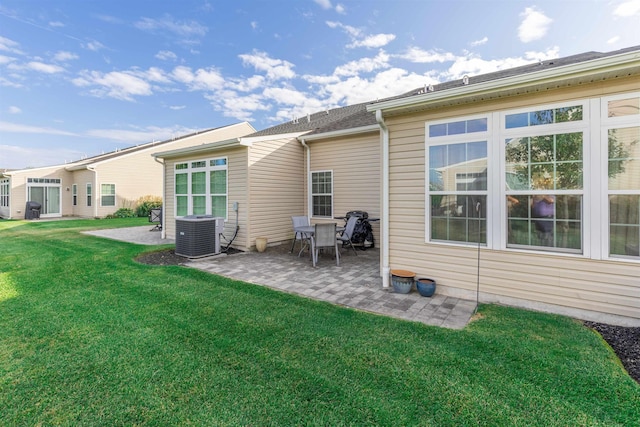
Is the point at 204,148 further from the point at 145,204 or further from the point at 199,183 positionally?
the point at 145,204

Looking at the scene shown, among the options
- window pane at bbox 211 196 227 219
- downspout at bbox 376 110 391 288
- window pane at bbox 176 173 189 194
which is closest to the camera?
downspout at bbox 376 110 391 288

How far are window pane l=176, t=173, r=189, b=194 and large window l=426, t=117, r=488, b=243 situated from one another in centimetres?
752

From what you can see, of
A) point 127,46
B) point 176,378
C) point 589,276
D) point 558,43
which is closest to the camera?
point 176,378

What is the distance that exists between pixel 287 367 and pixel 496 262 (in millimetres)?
3170

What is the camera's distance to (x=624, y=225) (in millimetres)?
3121

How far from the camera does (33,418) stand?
1778 millimetres

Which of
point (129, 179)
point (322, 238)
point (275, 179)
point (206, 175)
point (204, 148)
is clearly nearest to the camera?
point (322, 238)

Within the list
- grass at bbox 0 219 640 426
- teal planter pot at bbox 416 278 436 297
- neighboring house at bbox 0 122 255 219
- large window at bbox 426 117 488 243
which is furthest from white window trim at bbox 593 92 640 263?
neighboring house at bbox 0 122 255 219

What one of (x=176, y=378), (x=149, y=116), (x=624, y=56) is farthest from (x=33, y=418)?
(x=149, y=116)

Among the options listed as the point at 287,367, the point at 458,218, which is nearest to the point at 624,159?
the point at 458,218

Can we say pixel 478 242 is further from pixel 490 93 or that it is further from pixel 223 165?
pixel 223 165

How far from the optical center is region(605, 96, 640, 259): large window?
10.0ft

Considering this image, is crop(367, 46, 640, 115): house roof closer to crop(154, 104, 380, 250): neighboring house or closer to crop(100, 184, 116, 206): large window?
crop(154, 104, 380, 250): neighboring house

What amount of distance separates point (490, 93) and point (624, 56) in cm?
118
